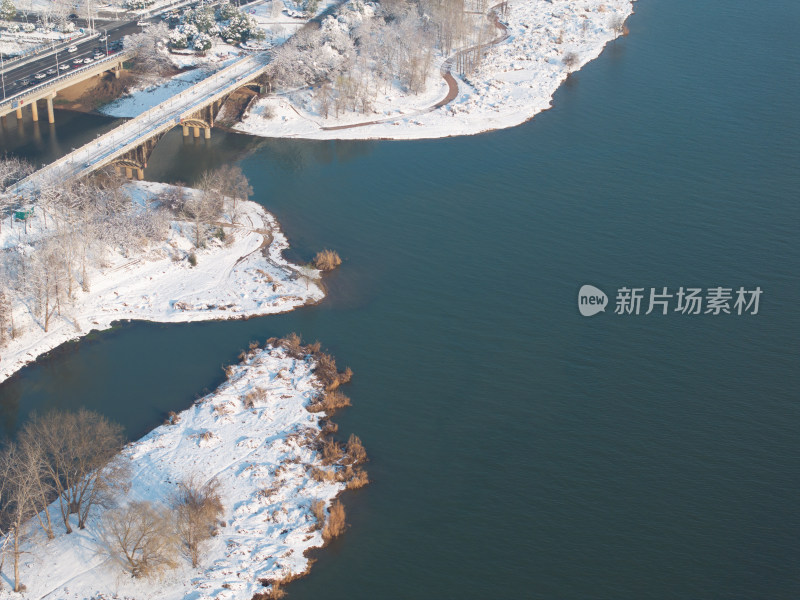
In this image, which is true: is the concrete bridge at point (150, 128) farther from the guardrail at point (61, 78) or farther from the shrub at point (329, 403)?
the shrub at point (329, 403)

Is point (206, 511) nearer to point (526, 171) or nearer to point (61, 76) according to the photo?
point (526, 171)

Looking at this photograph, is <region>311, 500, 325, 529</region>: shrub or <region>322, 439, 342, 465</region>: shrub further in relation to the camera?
<region>322, 439, 342, 465</region>: shrub

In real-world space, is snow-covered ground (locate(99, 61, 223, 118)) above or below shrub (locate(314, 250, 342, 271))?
above

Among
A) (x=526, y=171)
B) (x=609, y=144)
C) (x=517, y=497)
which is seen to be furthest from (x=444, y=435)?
(x=609, y=144)

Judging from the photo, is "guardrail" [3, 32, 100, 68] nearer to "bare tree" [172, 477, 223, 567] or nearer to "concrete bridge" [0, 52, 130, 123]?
"concrete bridge" [0, 52, 130, 123]

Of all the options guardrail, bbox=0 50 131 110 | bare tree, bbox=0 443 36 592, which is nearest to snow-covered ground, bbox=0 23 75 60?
guardrail, bbox=0 50 131 110

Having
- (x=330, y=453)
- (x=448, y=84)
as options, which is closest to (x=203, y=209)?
(x=330, y=453)

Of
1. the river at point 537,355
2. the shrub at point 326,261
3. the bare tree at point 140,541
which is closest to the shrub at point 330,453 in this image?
the river at point 537,355
